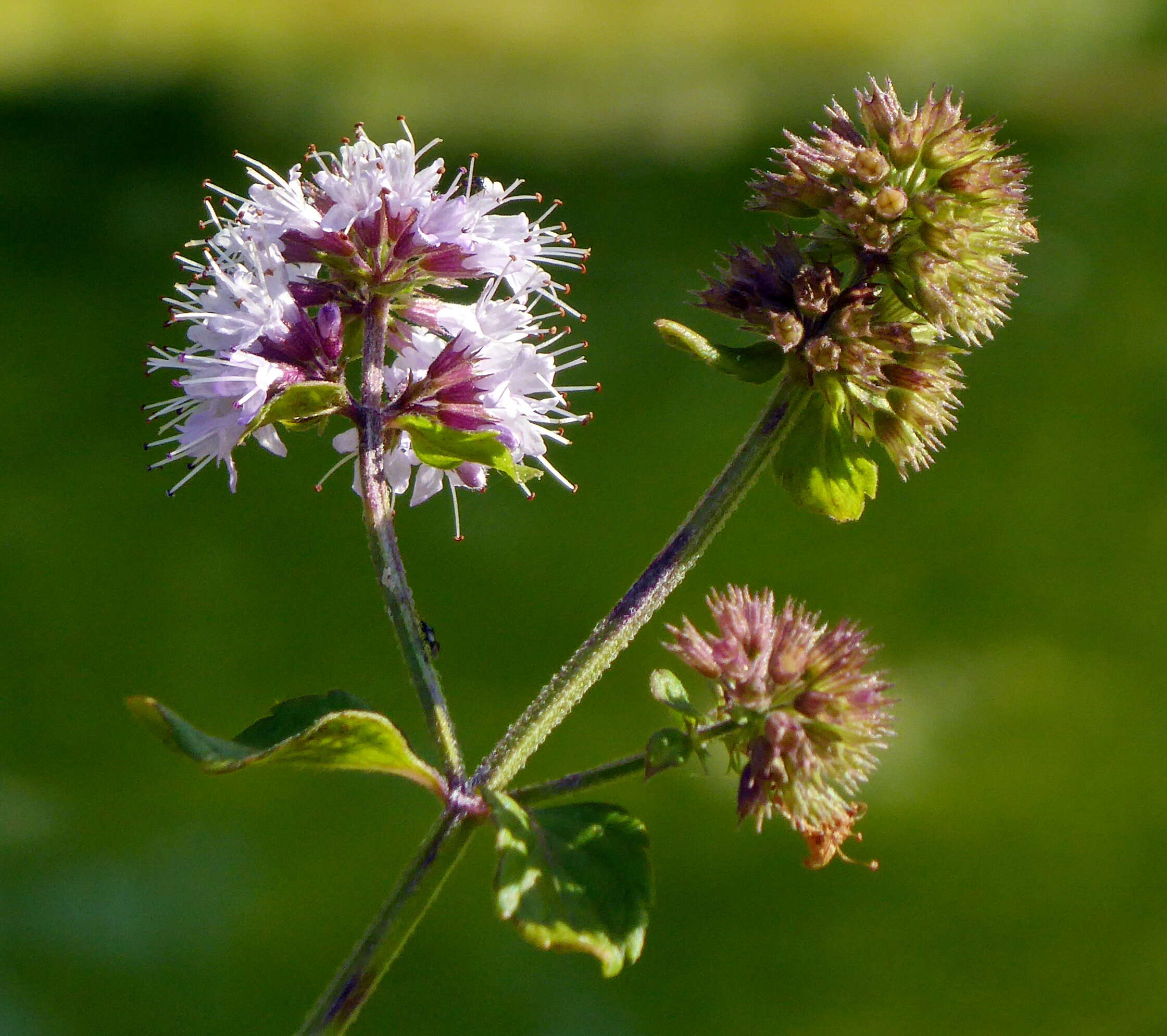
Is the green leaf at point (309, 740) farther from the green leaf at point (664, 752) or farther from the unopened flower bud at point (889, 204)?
the unopened flower bud at point (889, 204)

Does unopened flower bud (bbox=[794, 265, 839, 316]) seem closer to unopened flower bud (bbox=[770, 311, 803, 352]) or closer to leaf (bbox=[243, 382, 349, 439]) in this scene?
unopened flower bud (bbox=[770, 311, 803, 352])

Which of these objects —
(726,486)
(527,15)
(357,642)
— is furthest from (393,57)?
(726,486)

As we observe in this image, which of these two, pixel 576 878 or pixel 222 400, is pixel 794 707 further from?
pixel 222 400

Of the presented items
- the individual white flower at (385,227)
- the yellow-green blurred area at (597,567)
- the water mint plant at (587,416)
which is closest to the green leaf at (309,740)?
the water mint plant at (587,416)

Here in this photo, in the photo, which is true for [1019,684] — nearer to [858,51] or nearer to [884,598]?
[884,598]

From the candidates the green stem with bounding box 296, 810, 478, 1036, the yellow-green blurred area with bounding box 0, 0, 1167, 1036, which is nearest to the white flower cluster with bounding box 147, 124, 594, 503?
the green stem with bounding box 296, 810, 478, 1036

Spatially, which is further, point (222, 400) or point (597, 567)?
point (597, 567)

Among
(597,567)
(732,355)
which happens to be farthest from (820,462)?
(597,567)
